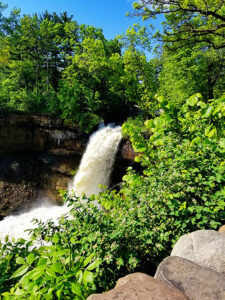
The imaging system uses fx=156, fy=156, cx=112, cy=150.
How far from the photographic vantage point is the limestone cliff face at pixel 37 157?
989 centimetres

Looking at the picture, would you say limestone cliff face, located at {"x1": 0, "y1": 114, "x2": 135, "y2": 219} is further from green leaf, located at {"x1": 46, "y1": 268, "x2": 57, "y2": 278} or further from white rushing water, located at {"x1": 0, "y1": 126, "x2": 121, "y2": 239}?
green leaf, located at {"x1": 46, "y1": 268, "x2": 57, "y2": 278}

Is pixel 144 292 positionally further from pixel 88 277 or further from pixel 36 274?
pixel 36 274

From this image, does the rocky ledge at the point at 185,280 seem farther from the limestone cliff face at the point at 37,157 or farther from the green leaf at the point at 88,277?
the limestone cliff face at the point at 37,157

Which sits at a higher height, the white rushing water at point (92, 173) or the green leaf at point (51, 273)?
the green leaf at point (51, 273)

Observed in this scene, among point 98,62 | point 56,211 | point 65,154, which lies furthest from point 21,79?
point 56,211

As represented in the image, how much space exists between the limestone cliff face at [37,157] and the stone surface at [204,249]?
7.99 m

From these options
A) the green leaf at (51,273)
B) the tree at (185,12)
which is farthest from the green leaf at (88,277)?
the tree at (185,12)

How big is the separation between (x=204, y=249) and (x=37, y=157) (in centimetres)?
1194

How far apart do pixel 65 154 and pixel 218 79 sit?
454 inches

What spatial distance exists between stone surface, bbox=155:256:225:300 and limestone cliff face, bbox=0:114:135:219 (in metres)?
8.39

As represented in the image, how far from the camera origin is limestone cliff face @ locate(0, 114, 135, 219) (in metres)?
9.89

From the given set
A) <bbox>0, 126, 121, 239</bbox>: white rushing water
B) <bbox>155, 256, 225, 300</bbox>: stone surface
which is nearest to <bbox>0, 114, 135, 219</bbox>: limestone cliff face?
<bbox>0, 126, 121, 239</bbox>: white rushing water

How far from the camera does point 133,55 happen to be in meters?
10.9

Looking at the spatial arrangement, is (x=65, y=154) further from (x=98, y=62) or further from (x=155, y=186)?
(x=155, y=186)
